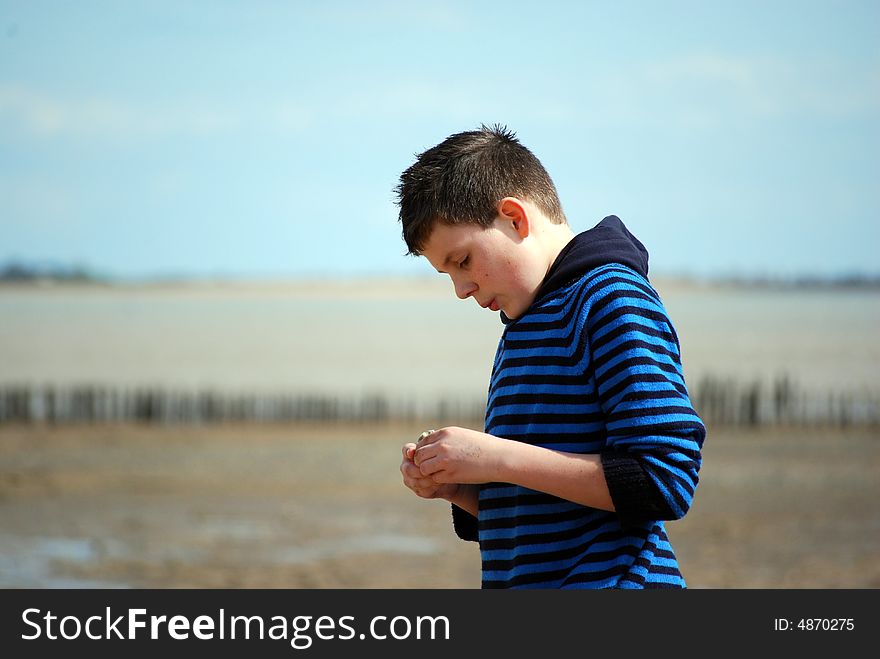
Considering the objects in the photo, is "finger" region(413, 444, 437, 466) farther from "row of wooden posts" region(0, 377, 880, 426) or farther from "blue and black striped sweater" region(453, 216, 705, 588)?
"row of wooden posts" region(0, 377, 880, 426)

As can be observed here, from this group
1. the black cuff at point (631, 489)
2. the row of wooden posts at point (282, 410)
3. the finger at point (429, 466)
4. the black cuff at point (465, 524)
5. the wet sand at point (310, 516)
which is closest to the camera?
the black cuff at point (631, 489)

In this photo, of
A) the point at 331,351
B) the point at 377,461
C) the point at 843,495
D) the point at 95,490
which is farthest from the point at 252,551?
the point at 331,351

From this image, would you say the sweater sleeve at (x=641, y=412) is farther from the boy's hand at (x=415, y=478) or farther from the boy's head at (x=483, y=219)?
the boy's hand at (x=415, y=478)

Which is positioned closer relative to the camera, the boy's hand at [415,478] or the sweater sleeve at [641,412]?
the sweater sleeve at [641,412]

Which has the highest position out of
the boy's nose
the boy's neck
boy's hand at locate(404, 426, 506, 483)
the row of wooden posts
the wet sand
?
the row of wooden posts

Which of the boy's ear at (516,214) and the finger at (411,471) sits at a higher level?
the boy's ear at (516,214)

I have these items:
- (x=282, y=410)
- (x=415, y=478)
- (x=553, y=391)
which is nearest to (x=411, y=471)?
(x=415, y=478)

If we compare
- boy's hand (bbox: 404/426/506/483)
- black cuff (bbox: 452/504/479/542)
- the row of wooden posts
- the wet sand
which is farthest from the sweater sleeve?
the row of wooden posts

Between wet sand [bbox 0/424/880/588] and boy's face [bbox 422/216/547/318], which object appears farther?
wet sand [bbox 0/424/880/588]

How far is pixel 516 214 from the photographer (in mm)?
2354

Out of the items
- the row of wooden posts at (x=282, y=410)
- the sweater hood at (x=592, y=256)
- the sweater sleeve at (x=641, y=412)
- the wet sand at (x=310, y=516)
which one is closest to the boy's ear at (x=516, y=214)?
the sweater hood at (x=592, y=256)

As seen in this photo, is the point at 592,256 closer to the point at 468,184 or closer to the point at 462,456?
the point at 468,184

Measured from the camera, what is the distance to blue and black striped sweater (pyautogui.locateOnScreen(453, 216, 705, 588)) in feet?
7.07

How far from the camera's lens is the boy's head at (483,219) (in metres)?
2.34
